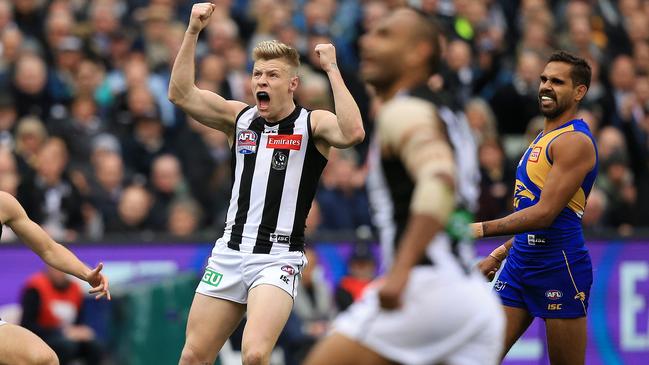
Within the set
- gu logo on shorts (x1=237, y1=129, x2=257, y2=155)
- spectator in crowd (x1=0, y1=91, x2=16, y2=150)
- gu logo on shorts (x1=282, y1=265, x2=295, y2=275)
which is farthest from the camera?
spectator in crowd (x1=0, y1=91, x2=16, y2=150)

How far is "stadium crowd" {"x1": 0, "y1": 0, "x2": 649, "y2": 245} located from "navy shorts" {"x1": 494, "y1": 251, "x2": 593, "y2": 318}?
4.66m

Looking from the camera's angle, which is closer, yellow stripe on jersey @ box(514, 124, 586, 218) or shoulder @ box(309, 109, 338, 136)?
yellow stripe on jersey @ box(514, 124, 586, 218)

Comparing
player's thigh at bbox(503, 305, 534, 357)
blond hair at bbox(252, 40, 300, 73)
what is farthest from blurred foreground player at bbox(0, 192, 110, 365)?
player's thigh at bbox(503, 305, 534, 357)

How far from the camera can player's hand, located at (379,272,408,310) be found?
5727mm

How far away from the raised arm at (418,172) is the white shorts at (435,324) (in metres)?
0.20

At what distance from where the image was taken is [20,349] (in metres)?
8.33

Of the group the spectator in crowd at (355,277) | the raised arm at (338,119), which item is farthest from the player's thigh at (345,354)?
the spectator in crowd at (355,277)

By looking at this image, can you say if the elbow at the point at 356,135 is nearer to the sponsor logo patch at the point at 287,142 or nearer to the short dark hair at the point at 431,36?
the sponsor logo patch at the point at 287,142

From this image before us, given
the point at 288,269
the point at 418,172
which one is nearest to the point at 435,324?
the point at 418,172

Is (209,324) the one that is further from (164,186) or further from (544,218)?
(164,186)

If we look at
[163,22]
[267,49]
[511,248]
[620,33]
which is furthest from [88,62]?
[620,33]

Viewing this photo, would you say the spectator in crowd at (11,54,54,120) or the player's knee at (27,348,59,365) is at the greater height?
the spectator in crowd at (11,54,54,120)

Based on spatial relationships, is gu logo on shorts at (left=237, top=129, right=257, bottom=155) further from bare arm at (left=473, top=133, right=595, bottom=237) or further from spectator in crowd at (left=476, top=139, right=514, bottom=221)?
spectator in crowd at (left=476, top=139, right=514, bottom=221)

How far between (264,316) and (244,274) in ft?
1.41
